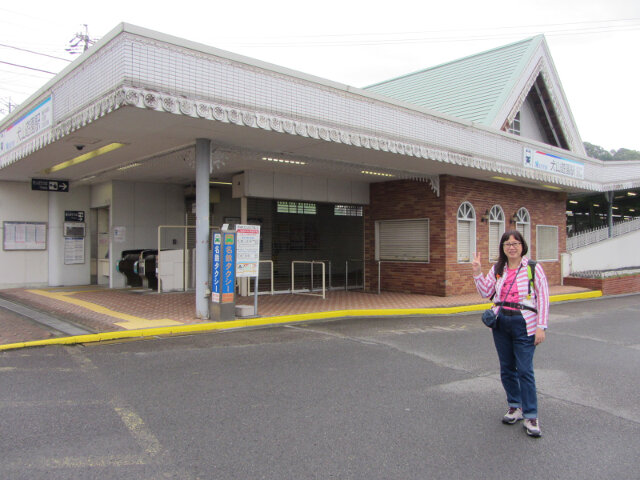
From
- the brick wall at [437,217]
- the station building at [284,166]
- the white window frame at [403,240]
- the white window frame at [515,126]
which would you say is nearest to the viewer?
the station building at [284,166]

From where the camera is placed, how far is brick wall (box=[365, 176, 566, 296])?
14.5 meters

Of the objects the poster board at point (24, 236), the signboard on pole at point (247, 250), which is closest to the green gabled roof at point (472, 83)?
the signboard on pole at point (247, 250)

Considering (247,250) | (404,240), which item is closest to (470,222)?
(404,240)

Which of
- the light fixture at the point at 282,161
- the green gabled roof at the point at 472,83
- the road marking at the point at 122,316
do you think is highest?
the green gabled roof at the point at 472,83

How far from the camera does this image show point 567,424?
466 centimetres

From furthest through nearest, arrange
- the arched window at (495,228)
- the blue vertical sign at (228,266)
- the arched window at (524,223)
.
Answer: the arched window at (524,223)
the arched window at (495,228)
the blue vertical sign at (228,266)

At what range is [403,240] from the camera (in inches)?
612

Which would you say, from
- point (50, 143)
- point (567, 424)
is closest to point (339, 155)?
point (50, 143)

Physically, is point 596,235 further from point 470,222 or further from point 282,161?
point 282,161

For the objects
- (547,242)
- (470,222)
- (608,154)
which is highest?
(608,154)

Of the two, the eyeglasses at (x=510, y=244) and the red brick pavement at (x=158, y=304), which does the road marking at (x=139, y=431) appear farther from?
the red brick pavement at (x=158, y=304)

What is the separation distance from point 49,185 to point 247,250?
8.20 metres

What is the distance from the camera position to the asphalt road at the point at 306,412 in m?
3.72

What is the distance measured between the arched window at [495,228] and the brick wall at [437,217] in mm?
243
